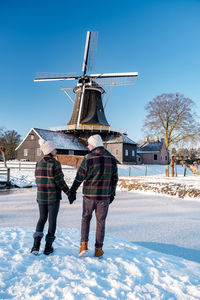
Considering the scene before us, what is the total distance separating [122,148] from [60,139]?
9236 millimetres

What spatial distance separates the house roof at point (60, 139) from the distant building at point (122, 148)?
446 centimetres

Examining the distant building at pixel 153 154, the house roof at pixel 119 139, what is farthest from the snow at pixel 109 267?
the distant building at pixel 153 154

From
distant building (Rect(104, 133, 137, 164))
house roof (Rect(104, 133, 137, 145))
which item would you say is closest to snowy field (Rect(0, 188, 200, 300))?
distant building (Rect(104, 133, 137, 164))

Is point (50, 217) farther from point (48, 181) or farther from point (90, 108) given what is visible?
point (90, 108)

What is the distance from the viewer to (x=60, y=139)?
93.0 feet

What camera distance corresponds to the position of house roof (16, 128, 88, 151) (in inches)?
1076

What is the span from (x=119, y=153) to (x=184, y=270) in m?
27.2

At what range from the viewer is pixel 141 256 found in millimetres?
2934

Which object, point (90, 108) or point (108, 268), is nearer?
point (108, 268)

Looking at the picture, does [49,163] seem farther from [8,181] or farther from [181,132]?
[181,132]

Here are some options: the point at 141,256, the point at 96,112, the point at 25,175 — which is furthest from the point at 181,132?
the point at 141,256

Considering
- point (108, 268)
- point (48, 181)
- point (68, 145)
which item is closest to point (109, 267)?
point (108, 268)

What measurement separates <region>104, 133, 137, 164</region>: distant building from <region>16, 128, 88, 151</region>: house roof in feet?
14.6

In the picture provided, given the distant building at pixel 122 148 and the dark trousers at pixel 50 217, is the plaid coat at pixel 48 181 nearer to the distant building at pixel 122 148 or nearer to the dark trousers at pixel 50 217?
the dark trousers at pixel 50 217
